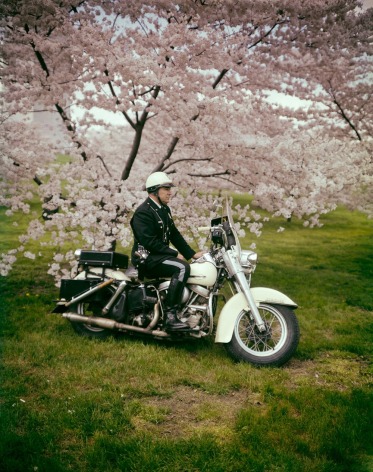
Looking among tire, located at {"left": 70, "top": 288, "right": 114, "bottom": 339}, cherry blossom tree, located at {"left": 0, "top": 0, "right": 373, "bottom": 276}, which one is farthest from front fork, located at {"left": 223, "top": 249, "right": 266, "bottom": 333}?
cherry blossom tree, located at {"left": 0, "top": 0, "right": 373, "bottom": 276}

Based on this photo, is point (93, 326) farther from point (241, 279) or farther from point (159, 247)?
point (241, 279)

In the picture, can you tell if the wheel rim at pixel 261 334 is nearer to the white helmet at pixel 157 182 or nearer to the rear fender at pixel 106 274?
the rear fender at pixel 106 274

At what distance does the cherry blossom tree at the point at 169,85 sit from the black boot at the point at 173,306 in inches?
83.9

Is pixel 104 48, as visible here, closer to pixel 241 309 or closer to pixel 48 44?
pixel 48 44

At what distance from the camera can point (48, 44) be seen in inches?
228

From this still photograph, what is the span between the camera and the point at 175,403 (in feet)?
12.0

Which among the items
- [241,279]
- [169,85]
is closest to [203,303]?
[241,279]

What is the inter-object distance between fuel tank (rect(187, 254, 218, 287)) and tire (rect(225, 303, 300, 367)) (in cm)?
48

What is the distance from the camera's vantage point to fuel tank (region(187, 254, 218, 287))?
4555mm

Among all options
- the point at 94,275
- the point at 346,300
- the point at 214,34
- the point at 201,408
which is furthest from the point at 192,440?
the point at 214,34

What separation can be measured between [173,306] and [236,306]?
658 mm

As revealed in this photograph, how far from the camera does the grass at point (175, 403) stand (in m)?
2.86

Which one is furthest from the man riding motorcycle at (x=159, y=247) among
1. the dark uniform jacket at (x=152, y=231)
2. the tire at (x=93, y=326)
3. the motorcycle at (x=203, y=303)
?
the tire at (x=93, y=326)

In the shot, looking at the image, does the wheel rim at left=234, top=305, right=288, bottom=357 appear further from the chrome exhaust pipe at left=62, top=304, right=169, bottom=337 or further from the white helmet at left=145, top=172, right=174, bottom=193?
the white helmet at left=145, top=172, right=174, bottom=193
